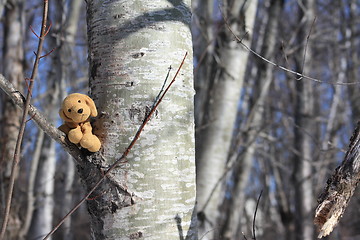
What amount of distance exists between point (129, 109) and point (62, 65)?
7.75 feet

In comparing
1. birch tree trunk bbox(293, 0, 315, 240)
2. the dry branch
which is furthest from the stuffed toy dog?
birch tree trunk bbox(293, 0, 315, 240)

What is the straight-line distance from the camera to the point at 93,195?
1360 millimetres

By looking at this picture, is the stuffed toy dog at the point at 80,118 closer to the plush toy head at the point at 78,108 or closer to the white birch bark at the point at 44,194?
the plush toy head at the point at 78,108

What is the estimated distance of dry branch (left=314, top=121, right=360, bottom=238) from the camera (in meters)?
1.30

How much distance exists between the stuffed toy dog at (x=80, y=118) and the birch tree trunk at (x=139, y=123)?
0.04 meters

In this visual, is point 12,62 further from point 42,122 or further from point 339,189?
point 339,189

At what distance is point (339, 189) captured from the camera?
131cm

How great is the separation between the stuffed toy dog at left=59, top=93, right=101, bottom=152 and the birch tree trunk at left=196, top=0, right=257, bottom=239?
1445 millimetres

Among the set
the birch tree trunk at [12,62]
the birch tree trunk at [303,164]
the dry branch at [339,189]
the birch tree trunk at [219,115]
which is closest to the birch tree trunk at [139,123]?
the dry branch at [339,189]

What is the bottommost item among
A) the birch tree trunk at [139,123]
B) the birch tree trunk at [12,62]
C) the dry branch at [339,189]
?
the dry branch at [339,189]

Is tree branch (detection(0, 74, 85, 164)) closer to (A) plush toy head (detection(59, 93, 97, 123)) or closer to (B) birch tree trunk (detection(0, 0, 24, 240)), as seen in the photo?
(A) plush toy head (detection(59, 93, 97, 123))

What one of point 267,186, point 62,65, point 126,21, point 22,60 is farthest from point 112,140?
point 267,186

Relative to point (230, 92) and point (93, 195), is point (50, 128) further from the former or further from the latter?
point (230, 92)

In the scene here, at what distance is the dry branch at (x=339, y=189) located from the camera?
1.30m
